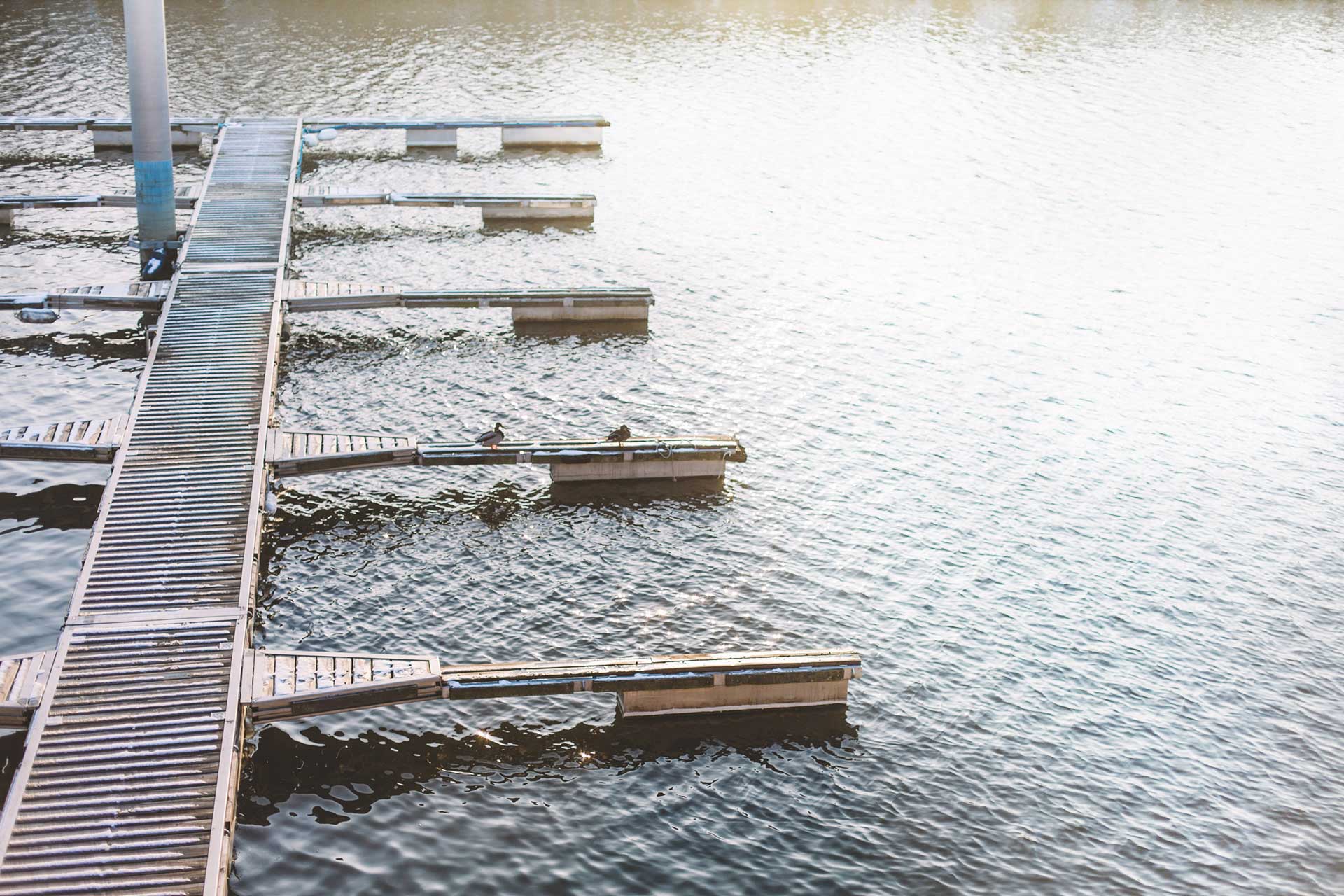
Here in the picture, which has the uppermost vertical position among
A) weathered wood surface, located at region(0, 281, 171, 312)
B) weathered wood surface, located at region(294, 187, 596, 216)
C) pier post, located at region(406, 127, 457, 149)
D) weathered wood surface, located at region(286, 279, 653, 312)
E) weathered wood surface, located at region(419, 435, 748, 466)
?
pier post, located at region(406, 127, 457, 149)

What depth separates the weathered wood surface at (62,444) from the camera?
39.1 m

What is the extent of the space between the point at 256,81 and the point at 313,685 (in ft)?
221

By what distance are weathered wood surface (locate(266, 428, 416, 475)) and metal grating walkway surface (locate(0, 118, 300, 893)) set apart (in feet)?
2.46

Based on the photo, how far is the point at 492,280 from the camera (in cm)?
5978

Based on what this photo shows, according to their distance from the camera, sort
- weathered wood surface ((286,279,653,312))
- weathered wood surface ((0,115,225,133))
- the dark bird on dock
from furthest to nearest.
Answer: weathered wood surface ((0,115,225,133)) → weathered wood surface ((286,279,653,312)) → the dark bird on dock

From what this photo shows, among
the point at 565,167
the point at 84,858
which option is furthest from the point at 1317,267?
the point at 84,858

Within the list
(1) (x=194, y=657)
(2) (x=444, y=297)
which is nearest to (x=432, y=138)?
(2) (x=444, y=297)

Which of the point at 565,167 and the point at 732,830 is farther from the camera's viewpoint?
the point at 565,167

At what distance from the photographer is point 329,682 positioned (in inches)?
1193

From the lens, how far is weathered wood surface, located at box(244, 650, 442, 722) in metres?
29.8

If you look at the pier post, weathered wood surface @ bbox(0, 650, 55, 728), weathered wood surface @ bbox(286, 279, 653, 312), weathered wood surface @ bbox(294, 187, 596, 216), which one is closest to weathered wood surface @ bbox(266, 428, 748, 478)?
weathered wood surface @ bbox(286, 279, 653, 312)

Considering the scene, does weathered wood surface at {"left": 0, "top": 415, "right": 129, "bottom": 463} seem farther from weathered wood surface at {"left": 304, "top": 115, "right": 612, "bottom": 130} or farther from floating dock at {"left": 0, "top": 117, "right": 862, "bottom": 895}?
weathered wood surface at {"left": 304, "top": 115, "right": 612, "bottom": 130}

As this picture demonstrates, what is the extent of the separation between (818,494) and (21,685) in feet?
80.0

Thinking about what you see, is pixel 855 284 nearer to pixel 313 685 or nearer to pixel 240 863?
pixel 313 685
